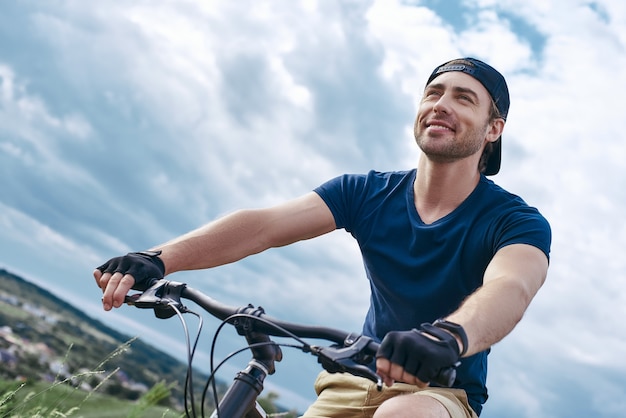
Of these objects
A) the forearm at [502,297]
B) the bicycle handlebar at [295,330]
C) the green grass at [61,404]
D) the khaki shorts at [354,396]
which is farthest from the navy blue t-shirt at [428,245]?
the green grass at [61,404]

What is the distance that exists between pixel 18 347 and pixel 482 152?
623 cm

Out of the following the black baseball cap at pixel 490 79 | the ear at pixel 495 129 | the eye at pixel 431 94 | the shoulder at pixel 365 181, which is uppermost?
the black baseball cap at pixel 490 79

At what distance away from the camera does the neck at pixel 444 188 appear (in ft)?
11.4

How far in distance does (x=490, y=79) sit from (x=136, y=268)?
6.66 feet

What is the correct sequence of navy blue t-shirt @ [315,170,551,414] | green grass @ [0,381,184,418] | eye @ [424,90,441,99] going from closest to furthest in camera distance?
navy blue t-shirt @ [315,170,551,414] → eye @ [424,90,441,99] → green grass @ [0,381,184,418]

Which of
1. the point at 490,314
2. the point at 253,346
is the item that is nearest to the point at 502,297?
the point at 490,314

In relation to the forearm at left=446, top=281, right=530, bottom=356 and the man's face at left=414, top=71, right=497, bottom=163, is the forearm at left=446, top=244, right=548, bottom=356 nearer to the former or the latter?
the forearm at left=446, top=281, right=530, bottom=356

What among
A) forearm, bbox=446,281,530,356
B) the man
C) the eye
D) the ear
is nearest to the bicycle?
the man

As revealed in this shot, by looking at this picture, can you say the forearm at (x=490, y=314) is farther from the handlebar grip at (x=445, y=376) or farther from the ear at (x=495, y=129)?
the ear at (x=495, y=129)

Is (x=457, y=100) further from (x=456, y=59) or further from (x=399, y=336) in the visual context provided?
(x=399, y=336)

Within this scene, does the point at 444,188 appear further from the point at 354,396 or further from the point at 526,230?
the point at 354,396

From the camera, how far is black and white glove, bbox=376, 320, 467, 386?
189cm

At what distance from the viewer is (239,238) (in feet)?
11.0

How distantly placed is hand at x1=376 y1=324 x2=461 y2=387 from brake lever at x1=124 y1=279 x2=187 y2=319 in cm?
79
